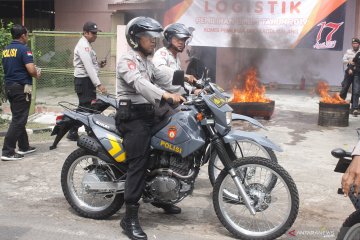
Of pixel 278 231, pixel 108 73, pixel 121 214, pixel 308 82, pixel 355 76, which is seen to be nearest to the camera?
pixel 278 231

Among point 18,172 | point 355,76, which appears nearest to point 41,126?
point 18,172

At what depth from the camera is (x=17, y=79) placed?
6.68 metres

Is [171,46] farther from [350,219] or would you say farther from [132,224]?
[350,219]

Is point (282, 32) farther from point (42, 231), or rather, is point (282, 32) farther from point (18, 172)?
point (42, 231)

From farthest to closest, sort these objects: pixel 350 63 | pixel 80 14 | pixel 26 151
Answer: pixel 80 14 < pixel 350 63 < pixel 26 151

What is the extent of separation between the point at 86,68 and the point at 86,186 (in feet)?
10.1

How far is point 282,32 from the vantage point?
38.4ft

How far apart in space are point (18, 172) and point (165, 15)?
294 inches

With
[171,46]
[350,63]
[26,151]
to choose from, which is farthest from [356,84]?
[26,151]

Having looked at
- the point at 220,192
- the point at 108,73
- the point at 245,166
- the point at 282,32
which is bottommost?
the point at 220,192

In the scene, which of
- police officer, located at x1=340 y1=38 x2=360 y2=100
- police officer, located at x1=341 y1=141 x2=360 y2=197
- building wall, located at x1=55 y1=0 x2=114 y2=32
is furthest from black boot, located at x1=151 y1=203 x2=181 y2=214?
building wall, located at x1=55 y1=0 x2=114 y2=32

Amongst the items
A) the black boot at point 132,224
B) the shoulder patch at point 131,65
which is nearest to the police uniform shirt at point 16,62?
the shoulder patch at point 131,65

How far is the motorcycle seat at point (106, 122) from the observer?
178 inches

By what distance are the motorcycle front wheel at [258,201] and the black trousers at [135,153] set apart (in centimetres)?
70
